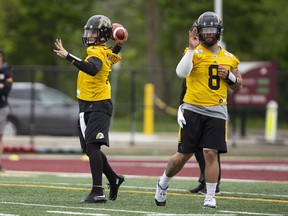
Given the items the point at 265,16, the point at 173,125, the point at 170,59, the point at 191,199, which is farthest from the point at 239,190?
the point at 170,59

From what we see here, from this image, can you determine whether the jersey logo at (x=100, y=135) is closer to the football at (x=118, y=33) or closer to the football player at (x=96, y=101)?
the football player at (x=96, y=101)

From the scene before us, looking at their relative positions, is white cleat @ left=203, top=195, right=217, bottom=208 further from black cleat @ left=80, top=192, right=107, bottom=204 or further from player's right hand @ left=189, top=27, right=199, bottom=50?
player's right hand @ left=189, top=27, right=199, bottom=50

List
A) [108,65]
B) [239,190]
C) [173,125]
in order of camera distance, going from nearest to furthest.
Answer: [108,65]
[239,190]
[173,125]

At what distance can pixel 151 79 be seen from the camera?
30.6m

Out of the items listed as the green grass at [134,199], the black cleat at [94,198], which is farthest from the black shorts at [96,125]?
the green grass at [134,199]

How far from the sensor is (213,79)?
952 centimetres

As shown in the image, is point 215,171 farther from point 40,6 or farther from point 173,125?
point 40,6

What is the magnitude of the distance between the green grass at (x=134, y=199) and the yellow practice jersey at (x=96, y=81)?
48.1 inches

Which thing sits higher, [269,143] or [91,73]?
[91,73]

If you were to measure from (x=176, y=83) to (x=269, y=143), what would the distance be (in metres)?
5.20

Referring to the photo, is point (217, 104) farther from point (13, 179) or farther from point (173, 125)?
point (173, 125)

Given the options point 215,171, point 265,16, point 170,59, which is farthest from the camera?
point 170,59

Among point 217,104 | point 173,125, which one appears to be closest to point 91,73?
point 217,104

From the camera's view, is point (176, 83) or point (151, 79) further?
point (151, 79)
